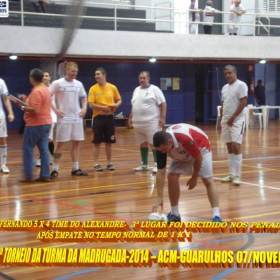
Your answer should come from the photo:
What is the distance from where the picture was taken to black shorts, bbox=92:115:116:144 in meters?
11.2

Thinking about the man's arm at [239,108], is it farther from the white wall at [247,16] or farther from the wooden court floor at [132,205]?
the white wall at [247,16]

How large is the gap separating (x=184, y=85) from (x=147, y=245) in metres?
Answer: 20.9

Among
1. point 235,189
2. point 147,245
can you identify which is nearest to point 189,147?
point 147,245

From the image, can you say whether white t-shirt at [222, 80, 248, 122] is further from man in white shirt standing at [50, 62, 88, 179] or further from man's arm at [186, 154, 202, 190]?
man's arm at [186, 154, 202, 190]

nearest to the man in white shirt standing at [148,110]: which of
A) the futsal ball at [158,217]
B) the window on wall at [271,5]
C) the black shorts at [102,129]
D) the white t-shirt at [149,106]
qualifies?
the white t-shirt at [149,106]

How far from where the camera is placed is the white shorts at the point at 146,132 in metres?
10.4

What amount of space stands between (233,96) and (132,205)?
104 inches

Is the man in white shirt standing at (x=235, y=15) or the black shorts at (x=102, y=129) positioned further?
the man in white shirt standing at (x=235, y=15)

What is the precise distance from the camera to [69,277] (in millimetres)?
5156

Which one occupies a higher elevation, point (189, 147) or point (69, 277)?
point (189, 147)

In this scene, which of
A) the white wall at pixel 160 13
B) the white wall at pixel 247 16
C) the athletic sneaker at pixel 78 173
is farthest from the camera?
the white wall at pixel 247 16

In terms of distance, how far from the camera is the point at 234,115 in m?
9.57

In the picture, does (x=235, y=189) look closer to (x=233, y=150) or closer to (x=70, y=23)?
(x=233, y=150)

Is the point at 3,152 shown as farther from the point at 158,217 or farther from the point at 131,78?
the point at 131,78
